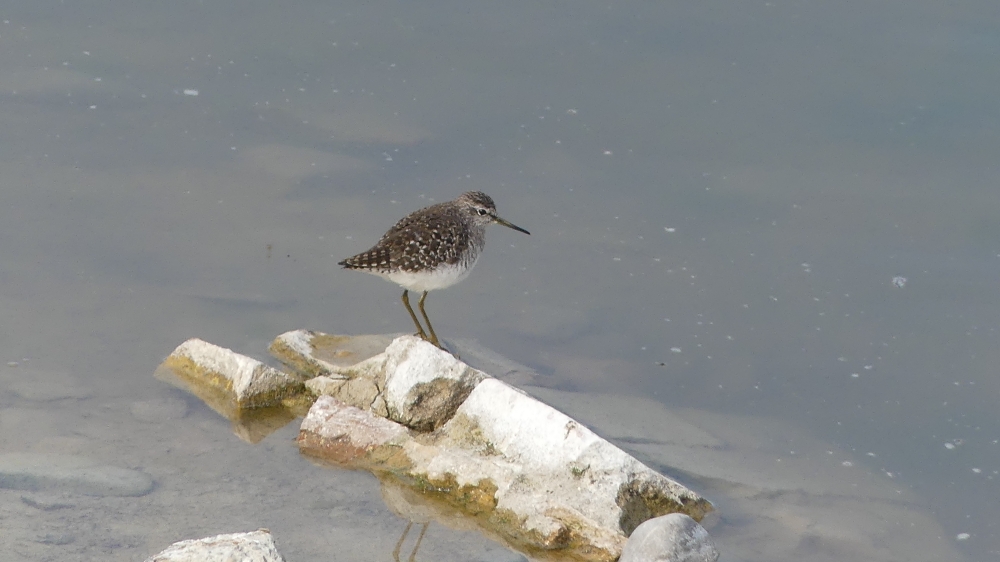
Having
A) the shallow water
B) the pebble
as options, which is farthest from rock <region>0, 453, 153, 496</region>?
the pebble

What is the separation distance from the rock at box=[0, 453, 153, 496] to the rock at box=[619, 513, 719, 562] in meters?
2.50

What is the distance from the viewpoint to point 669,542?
5.09 meters

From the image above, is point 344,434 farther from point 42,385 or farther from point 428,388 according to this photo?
point 42,385

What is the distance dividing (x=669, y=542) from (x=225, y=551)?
2.11m

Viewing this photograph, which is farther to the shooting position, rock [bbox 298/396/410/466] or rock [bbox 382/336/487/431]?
rock [bbox 382/336/487/431]

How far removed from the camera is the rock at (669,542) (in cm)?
507

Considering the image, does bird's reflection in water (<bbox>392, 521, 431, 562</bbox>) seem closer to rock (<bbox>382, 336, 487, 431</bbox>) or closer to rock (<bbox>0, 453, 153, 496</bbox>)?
rock (<bbox>382, 336, 487, 431</bbox>)

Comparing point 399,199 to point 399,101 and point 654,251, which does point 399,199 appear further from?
point 654,251

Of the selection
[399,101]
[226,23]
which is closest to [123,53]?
[226,23]

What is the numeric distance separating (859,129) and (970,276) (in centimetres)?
204

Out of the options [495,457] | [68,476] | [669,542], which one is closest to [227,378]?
[68,476]

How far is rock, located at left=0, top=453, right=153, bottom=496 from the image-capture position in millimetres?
5484

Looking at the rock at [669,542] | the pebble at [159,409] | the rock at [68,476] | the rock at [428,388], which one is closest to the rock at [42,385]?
the pebble at [159,409]

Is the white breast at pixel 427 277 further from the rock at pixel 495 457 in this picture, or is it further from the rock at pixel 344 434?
the rock at pixel 344 434
